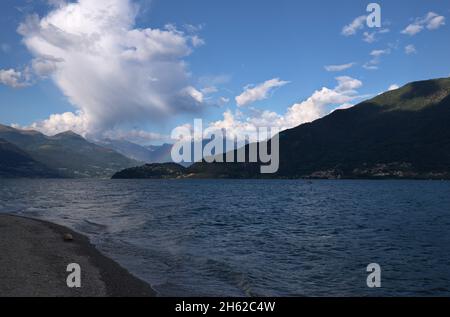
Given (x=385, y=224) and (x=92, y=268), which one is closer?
(x=92, y=268)

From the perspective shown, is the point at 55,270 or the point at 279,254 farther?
the point at 279,254

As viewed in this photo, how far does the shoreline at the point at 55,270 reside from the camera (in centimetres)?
2444

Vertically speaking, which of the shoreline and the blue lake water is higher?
the shoreline

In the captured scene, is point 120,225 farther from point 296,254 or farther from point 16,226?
point 296,254

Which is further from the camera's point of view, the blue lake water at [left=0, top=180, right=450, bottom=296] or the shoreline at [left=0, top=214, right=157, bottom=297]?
the blue lake water at [left=0, top=180, right=450, bottom=296]

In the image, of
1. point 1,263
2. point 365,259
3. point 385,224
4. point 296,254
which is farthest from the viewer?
point 385,224

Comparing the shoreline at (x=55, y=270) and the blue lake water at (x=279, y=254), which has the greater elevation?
the shoreline at (x=55, y=270)

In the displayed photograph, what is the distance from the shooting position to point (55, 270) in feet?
97.1

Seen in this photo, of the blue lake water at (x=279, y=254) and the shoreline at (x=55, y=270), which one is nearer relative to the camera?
the shoreline at (x=55, y=270)

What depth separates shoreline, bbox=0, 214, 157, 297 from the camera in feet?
80.2

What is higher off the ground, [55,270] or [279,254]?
[55,270]

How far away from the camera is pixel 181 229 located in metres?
62.0
